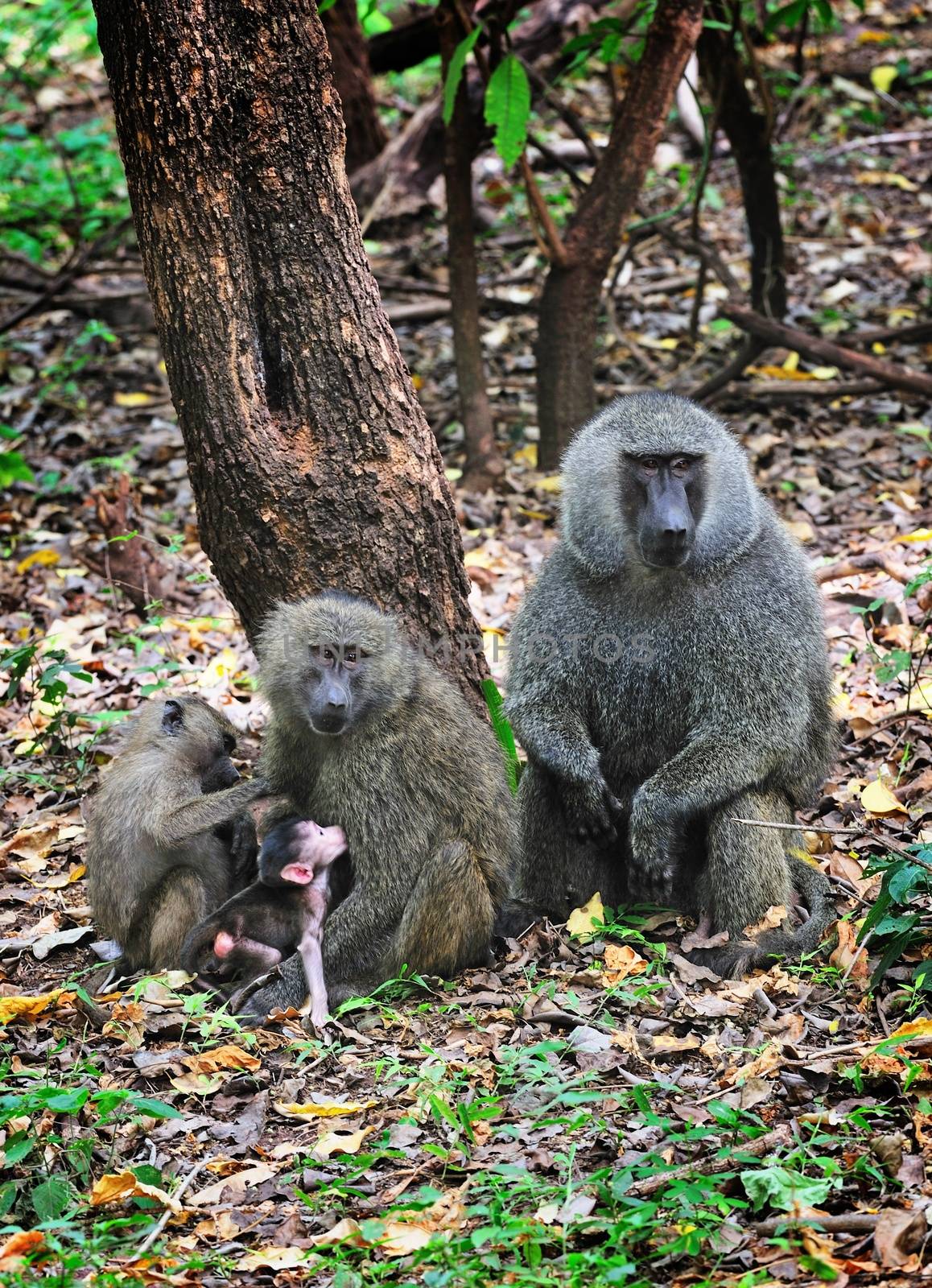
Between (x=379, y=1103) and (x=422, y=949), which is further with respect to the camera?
(x=422, y=949)

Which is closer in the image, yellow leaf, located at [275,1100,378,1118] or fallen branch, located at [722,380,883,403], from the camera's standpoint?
yellow leaf, located at [275,1100,378,1118]

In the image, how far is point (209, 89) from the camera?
12.7 feet

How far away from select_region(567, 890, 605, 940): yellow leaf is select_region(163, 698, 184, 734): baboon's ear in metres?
1.39

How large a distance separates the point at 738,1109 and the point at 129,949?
6.41 feet

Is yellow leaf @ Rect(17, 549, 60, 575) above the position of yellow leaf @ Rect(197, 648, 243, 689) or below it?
above

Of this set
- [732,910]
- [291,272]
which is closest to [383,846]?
[732,910]

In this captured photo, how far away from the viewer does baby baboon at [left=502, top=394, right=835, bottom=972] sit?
410 cm

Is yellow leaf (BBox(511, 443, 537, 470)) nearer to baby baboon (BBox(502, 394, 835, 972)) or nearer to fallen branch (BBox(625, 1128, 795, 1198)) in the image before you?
baby baboon (BBox(502, 394, 835, 972))

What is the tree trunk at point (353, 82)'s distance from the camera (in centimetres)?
869

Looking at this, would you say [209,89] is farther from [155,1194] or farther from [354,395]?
[155,1194]

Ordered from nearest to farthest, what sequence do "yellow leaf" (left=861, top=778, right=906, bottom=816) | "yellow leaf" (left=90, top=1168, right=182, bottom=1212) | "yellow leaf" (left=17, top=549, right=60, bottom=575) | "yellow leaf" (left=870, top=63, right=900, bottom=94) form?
"yellow leaf" (left=90, top=1168, right=182, bottom=1212) < "yellow leaf" (left=861, top=778, right=906, bottom=816) < "yellow leaf" (left=17, top=549, right=60, bottom=575) < "yellow leaf" (left=870, top=63, right=900, bottom=94)

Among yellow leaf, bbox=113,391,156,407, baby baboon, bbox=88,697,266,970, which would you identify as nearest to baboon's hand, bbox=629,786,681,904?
baby baboon, bbox=88,697,266,970

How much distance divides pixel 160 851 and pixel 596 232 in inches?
163

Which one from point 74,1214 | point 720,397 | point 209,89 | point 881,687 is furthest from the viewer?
point 720,397
